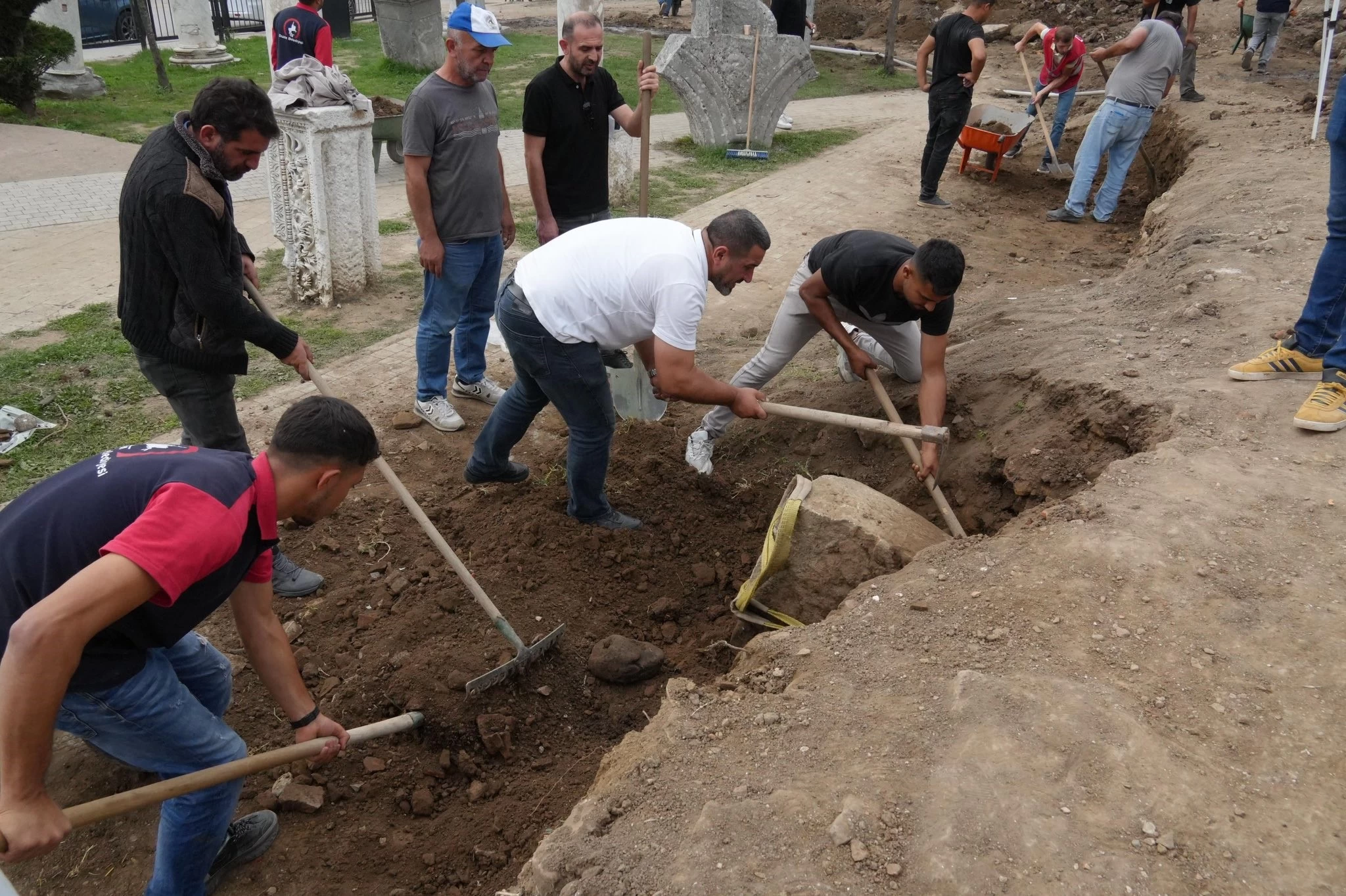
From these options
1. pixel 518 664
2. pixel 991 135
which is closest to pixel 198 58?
pixel 991 135

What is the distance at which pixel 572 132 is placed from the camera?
5555mm

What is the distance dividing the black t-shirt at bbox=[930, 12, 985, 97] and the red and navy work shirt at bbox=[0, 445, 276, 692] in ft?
29.1

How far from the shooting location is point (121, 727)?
2.48 m

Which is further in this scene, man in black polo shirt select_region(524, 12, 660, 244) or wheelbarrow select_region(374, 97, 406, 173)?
wheelbarrow select_region(374, 97, 406, 173)

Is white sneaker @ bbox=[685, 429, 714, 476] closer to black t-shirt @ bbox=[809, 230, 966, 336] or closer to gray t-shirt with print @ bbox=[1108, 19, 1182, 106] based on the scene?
black t-shirt @ bbox=[809, 230, 966, 336]

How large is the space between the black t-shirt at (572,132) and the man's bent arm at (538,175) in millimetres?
36

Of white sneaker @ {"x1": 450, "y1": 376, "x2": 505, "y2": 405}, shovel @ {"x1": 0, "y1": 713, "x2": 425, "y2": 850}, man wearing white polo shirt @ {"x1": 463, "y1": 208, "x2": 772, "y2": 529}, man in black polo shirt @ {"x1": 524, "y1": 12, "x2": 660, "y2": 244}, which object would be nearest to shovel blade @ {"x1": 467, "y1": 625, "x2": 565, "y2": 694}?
shovel @ {"x1": 0, "y1": 713, "x2": 425, "y2": 850}

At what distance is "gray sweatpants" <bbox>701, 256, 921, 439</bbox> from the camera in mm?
5016

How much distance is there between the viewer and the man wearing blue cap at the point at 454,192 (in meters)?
5.00

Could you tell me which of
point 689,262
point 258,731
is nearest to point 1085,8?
point 689,262

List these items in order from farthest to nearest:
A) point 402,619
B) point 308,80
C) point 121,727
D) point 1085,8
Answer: point 1085,8 < point 308,80 < point 402,619 < point 121,727

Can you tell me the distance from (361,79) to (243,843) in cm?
1421

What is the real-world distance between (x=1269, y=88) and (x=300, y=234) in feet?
43.0

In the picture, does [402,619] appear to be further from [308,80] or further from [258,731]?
[308,80]
